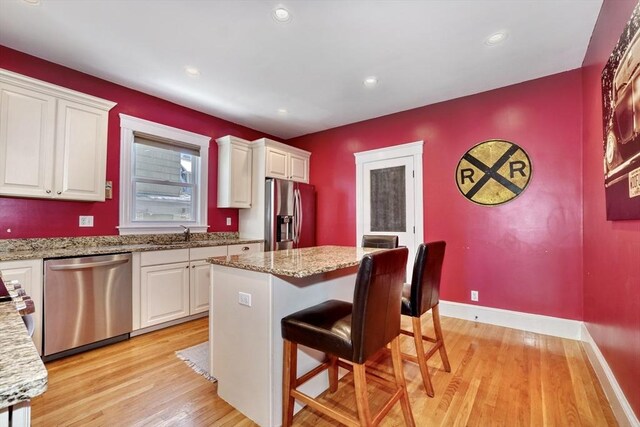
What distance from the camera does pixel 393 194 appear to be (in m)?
3.96

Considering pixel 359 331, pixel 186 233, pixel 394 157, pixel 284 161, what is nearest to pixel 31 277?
pixel 186 233

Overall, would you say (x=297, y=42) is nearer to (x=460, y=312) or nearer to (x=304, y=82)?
(x=304, y=82)

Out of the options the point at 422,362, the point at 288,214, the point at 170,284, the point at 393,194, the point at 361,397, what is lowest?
the point at 422,362

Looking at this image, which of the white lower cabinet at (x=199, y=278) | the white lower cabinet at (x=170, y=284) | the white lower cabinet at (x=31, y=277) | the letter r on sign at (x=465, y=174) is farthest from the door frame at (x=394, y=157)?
the white lower cabinet at (x=31, y=277)

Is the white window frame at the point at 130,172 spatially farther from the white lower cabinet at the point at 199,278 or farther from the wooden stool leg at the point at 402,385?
the wooden stool leg at the point at 402,385

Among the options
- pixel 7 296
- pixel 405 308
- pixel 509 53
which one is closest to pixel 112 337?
pixel 7 296

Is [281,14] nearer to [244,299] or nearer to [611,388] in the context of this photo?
[244,299]

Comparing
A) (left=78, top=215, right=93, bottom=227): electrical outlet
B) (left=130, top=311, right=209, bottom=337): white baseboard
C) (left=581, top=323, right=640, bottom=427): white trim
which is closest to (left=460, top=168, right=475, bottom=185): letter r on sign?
(left=581, top=323, right=640, bottom=427): white trim

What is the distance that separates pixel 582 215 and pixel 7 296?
4030mm

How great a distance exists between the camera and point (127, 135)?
10.5 feet

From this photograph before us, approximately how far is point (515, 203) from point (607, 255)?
3.99 feet

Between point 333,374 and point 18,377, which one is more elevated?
point 18,377

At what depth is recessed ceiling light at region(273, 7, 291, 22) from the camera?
80.9 inches

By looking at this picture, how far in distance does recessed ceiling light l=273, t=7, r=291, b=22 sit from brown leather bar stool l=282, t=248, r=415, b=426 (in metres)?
1.86
